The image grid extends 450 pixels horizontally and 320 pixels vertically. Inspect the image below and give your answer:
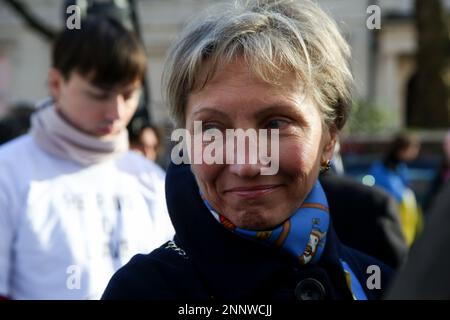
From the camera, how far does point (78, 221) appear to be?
8.08ft

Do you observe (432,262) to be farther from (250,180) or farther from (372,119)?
(372,119)

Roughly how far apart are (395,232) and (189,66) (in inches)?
67.4

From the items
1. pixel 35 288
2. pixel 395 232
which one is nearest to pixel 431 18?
pixel 395 232

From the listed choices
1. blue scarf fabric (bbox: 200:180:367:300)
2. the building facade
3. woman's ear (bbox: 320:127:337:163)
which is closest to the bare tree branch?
the building facade

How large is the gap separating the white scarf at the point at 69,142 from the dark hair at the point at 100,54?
0.16 meters

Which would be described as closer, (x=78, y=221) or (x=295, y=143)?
(x=295, y=143)

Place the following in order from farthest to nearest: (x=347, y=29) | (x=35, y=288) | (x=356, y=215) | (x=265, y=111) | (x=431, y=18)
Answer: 1. (x=431, y=18)
2. (x=356, y=215)
3. (x=35, y=288)
4. (x=347, y=29)
5. (x=265, y=111)

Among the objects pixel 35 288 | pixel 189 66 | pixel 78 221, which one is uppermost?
pixel 189 66

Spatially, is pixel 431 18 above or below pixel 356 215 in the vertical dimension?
above

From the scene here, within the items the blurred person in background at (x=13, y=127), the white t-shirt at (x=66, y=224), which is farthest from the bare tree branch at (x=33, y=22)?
the white t-shirt at (x=66, y=224)

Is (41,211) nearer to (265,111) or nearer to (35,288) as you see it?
(35,288)

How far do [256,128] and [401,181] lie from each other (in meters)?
5.85

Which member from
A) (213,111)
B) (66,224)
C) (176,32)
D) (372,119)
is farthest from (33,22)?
(176,32)

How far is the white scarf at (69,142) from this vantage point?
8.66ft
